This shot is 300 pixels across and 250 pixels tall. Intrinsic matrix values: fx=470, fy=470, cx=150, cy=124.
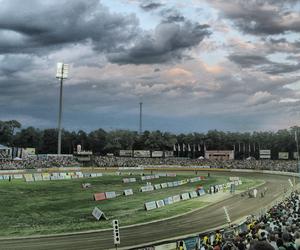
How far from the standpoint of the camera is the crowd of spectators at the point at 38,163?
106m

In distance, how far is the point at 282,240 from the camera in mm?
10680

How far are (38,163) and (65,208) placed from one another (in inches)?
2603

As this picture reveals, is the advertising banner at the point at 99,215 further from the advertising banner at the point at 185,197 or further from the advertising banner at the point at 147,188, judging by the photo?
the advertising banner at the point at 147,188

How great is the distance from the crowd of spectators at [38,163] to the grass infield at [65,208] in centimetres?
3408

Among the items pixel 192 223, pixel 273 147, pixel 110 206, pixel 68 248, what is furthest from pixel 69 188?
pixel 273 147

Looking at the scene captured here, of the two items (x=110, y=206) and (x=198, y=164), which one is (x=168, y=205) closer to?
(x=110, y=206)

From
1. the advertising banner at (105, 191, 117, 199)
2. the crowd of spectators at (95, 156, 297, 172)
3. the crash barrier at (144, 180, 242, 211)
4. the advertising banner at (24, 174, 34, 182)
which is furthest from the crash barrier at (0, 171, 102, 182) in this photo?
the crowd of spectators at (95, 156, 297, 172)

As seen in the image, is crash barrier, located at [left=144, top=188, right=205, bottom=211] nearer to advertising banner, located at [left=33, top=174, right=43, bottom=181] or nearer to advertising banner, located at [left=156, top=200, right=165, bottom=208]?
advertising banner, located at [left=156, top=200, right=165, bottom=208]

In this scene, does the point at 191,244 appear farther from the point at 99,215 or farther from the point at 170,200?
the point at 170,200

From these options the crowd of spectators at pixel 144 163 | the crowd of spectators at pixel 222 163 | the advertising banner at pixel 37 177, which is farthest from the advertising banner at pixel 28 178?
the crowd of spectators at pixel 222 163

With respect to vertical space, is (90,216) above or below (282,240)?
below

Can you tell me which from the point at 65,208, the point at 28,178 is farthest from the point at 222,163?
the point at 65,208

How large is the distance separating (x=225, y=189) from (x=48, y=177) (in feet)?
113

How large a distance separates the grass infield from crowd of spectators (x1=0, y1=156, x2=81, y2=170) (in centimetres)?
3408
